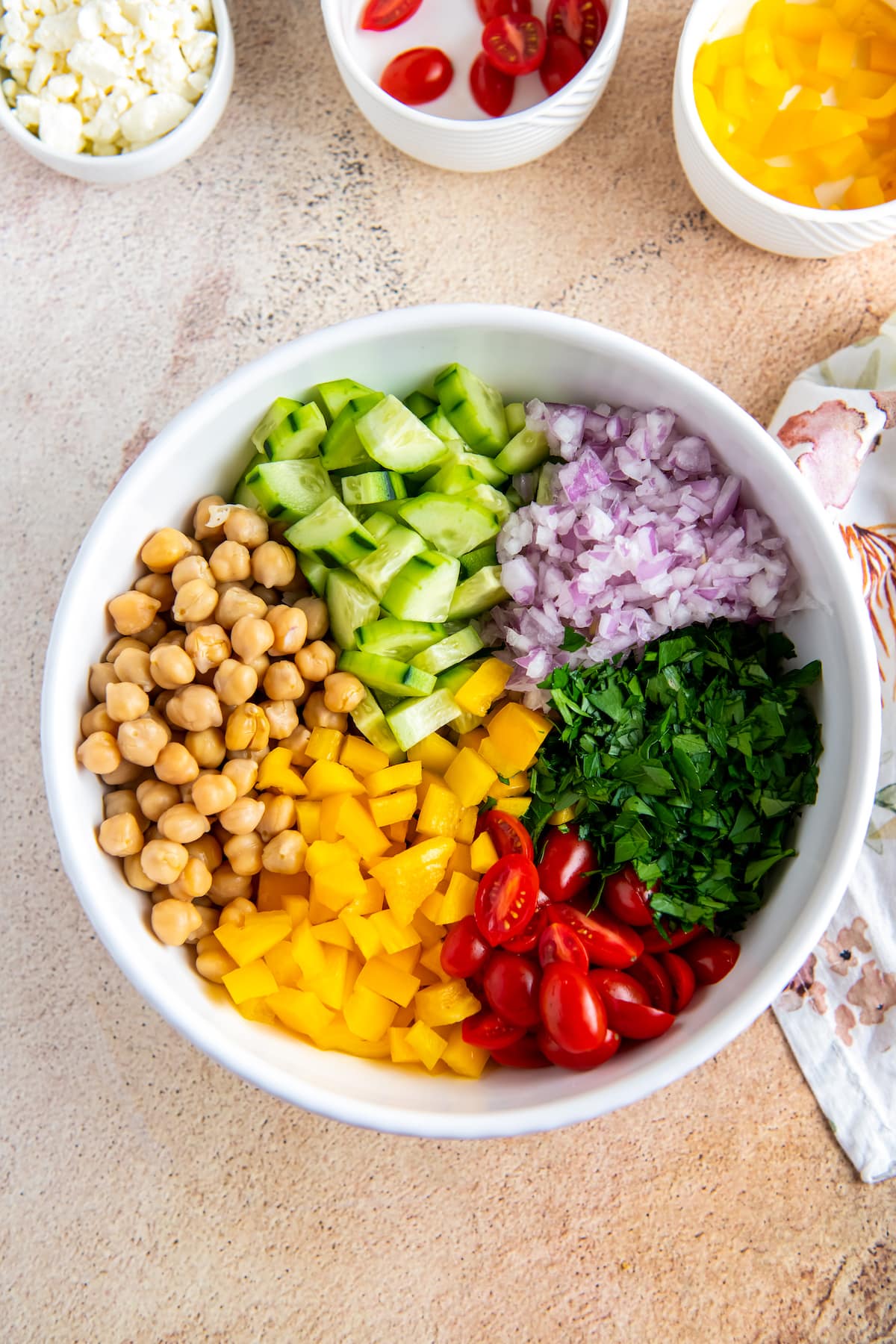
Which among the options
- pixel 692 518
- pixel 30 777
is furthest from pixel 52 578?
pixel 692 518

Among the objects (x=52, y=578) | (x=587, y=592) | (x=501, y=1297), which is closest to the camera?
(x=587, y=592)

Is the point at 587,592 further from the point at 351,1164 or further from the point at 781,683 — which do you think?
the point at 351,1164

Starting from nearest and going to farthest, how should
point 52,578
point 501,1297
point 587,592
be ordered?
point 587,592 → point 501,1297 → point 52,578

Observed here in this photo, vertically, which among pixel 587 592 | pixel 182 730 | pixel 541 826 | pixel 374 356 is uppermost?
pixel 374 356

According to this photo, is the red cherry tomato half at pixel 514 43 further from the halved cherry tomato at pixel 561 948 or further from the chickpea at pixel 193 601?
the halved cherry tomato at pixel 561 948

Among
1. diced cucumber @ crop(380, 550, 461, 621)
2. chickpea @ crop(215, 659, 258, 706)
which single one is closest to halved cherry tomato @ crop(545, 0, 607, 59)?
diced cucumber @ crop(380, 550, 461, 621)

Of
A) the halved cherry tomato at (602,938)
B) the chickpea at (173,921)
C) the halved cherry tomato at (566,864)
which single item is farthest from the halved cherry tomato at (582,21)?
the chickpea at (173,921)

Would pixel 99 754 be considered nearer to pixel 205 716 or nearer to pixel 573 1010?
pixel 205 716
